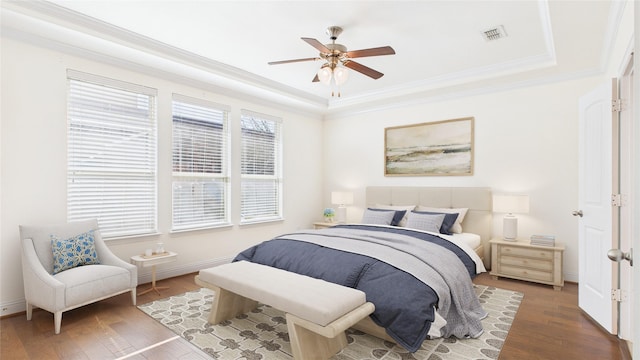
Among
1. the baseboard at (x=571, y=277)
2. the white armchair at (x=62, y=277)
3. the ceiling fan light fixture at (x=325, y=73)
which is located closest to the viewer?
the white armchair at (x=62, y=277)

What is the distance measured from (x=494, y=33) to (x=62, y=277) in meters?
4.75

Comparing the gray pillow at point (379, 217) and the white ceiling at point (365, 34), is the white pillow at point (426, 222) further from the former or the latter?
the white ceiling at point (365, 34)

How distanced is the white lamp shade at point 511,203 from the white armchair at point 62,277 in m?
4.41

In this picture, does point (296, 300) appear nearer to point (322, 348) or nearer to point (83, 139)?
point (322, 348)

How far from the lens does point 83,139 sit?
353 cm

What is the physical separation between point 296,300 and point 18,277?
2933 millimetres

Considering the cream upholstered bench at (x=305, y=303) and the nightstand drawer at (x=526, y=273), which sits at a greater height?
the cream upholstered bench at (x=305, y=303)

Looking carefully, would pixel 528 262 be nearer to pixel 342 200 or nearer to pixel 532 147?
pixel 532 147

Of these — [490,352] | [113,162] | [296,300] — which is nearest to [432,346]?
[490,352]

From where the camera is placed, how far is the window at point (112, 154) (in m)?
3.48

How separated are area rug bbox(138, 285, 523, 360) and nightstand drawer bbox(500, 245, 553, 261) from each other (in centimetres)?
79

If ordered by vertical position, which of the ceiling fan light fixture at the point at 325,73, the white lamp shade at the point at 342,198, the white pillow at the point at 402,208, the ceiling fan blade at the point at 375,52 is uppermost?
the ceiling fan blade at the point at 375,52

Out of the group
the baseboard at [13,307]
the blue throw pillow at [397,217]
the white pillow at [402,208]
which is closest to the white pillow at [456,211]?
the white pillow at [402,208]

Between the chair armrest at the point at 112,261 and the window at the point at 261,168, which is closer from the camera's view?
the chair armrest at the point at 112,261
